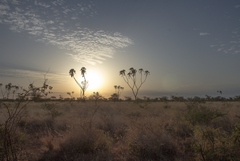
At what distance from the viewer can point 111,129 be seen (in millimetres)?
→ 11602

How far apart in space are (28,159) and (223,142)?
5698mm

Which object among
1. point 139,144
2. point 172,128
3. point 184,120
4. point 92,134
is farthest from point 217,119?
point 92,134

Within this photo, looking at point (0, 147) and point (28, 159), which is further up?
point (0, 147)

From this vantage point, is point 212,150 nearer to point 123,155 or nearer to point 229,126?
point 123,155

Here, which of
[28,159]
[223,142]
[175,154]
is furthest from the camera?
[175,154]

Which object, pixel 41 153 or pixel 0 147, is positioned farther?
pixel 41 153

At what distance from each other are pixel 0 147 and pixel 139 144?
3976mm

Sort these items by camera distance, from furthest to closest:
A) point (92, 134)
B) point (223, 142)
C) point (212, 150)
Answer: point (92, 134) → point (223, 142) → point (212, 150)

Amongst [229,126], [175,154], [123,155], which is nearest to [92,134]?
[123,155]

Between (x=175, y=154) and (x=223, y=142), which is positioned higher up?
(x=223, y=142)

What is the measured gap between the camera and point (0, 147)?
565 centimetres

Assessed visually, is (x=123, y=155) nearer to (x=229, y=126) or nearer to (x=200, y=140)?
(x=200, y=140)

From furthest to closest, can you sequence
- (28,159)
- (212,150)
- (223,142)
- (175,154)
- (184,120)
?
(184,120) < (175,154) < (28,159) < (223,142) < (212,150)

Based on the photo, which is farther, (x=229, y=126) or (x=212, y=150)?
(x=229, y=126)
